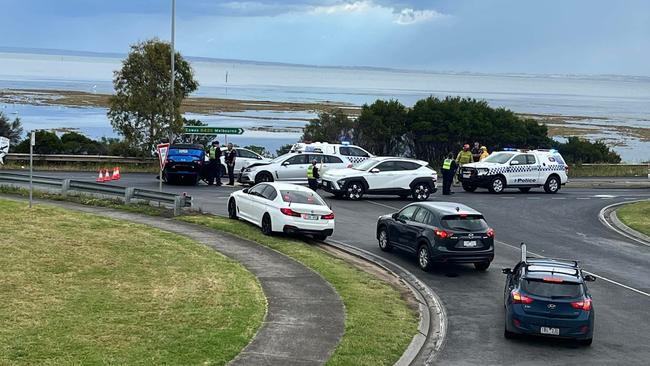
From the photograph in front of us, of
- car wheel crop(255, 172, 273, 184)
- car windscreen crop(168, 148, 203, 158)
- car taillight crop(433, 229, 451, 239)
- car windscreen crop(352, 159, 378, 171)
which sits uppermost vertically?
car windscreen crop(168, 148, 203, 158)

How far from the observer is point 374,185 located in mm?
30953

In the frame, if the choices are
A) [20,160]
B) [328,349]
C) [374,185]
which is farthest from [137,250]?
[20,160]

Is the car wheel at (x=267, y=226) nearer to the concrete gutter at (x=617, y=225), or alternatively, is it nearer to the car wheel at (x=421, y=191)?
the car wheel at (x=421, y=191)

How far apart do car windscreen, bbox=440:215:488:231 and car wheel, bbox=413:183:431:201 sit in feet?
40.7

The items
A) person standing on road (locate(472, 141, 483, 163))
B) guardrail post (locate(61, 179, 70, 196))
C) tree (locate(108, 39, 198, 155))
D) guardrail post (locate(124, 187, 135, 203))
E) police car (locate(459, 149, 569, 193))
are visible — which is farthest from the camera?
tree (locate(108, 39, 198, 155))

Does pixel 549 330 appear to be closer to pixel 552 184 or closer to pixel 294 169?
pixel 294 169

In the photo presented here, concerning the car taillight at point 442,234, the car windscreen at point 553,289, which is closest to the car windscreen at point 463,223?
the car taillight at point 442,234

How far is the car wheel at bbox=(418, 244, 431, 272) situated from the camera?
18770 millimetres

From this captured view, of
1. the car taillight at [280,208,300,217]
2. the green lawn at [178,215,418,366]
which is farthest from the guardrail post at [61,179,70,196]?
the car taillight at [280,208,300,217]

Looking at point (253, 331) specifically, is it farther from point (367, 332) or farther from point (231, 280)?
point (231, 280)

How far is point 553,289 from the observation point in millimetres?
13367

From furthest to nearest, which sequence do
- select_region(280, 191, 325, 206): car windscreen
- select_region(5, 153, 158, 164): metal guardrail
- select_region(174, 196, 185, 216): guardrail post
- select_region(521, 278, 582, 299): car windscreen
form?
select_region(5, 153, 158, 164): metal guardrail → select_region(174, 196, 185, 216): guardrail post → select_region(280, 191, 325, 206): car windscreen → select_region(521, 278, 582, 299): car windscreen

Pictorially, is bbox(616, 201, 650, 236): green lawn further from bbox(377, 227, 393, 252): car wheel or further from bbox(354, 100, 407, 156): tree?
bbox(354, 100, 407, 156): tree

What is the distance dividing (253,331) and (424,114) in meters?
39.4
